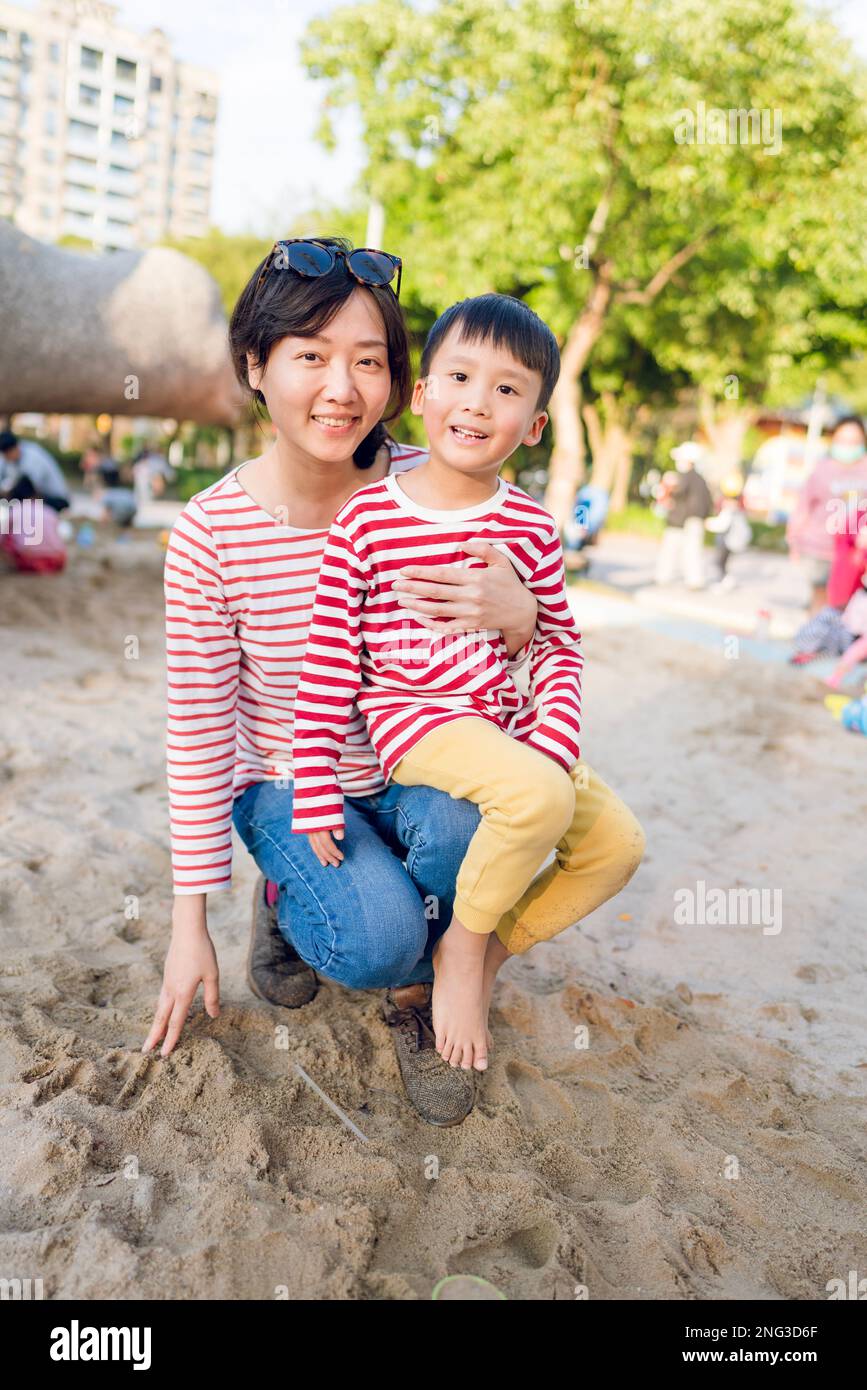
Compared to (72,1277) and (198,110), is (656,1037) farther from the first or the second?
(198,110)

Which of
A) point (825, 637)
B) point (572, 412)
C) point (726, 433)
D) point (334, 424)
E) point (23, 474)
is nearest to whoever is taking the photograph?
point (334, 424)

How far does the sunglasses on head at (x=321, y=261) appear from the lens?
2064mm

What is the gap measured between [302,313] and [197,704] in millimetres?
813

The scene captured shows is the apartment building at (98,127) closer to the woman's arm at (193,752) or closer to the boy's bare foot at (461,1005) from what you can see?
the woman's arm at (193,752)

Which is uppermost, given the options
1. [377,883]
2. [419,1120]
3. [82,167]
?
[82,167]

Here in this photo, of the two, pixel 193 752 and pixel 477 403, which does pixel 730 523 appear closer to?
pixel 477 403

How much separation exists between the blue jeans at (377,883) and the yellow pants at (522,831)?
0.07m

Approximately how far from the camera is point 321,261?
6.80ft

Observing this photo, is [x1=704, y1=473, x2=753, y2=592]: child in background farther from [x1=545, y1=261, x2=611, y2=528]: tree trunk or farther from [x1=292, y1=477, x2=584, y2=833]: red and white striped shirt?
[x1=292, y1=477, x2=584, y2=833]: red and white striped shirt

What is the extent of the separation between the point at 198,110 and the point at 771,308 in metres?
82.7

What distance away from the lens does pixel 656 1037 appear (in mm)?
2582

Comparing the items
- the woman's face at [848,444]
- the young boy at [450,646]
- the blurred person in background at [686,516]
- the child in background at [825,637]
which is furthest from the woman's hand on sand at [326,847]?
the blurred person in background at [686,516]

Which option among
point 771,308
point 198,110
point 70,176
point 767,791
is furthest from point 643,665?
point 198,110

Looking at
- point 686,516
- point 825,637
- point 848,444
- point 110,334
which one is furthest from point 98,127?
point 825,637
